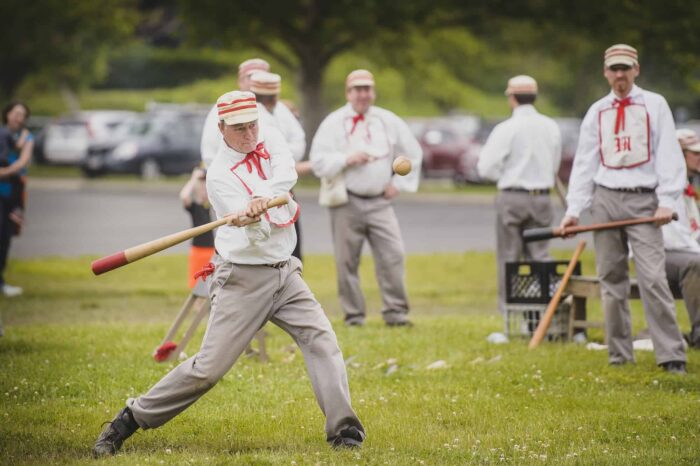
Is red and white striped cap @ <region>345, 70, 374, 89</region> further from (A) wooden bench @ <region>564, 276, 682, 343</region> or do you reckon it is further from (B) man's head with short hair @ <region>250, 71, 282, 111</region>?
(A) wooden bench @ <region>564, 276, 682, 343</region>

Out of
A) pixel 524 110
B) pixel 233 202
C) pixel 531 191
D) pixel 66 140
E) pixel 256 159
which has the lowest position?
pixel 66 140

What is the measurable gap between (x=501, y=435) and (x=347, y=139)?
5084mm

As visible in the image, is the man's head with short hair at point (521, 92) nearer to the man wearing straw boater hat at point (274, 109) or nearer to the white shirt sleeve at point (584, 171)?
the man wearing straw boater hat at point (274, 109)

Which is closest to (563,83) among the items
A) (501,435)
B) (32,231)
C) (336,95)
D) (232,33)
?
(336,95)

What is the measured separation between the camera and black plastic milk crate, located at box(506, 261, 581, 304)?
36.0ft

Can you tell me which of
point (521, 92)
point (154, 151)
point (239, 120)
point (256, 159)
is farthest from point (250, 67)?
point (154, 151)

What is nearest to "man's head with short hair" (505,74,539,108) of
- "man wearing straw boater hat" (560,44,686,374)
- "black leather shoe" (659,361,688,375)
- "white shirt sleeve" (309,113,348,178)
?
"white shirt sleeve" (309,113,348,178)

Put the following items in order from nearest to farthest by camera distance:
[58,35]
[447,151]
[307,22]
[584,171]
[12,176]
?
[584,171] < [12,176] < [307,22] < [447,151] < [58,35]

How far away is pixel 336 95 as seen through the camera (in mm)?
55469

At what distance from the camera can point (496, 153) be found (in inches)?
464

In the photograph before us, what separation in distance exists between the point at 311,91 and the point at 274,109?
68.7 ft

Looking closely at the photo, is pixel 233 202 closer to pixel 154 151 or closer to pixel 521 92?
pixel 521 92

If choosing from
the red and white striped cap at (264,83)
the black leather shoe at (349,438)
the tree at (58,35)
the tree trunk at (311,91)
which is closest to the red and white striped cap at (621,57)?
the red and white striped cap at (264,83)

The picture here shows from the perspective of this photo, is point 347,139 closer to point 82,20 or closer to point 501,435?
point 501,435
